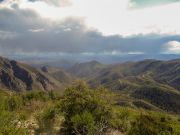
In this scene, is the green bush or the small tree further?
the green bush

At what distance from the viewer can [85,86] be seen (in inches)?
2753

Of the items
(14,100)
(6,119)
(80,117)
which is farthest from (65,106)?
(14,100)

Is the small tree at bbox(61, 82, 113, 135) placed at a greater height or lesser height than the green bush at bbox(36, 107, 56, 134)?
greater

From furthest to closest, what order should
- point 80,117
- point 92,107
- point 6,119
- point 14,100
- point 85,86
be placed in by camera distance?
point 14,100
point 85,86
point 92,107
point 80,117
point 6,119

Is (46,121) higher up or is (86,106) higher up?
(86,106)

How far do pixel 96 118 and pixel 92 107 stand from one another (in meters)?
2.93

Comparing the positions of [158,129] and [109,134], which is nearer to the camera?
[158,129]

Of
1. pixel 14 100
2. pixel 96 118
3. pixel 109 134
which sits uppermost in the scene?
pixel 96 118

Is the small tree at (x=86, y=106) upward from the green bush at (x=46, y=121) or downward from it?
upward

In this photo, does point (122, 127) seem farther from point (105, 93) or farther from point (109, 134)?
point (105, 93)

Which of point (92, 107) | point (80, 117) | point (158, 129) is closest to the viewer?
point (158, 129)

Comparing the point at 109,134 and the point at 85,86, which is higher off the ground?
the point at 85,86

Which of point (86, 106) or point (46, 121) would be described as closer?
point (86, 106)

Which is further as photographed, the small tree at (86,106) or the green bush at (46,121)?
the green bush at (46,121)
